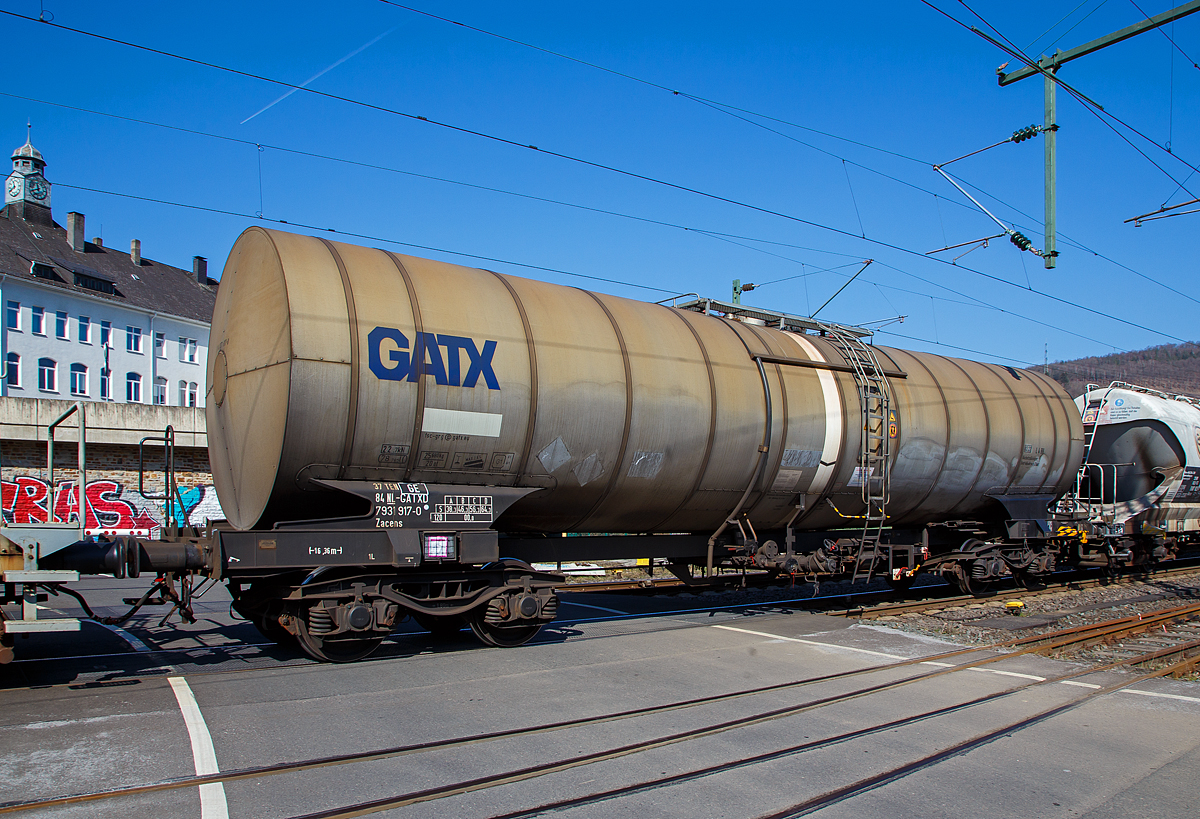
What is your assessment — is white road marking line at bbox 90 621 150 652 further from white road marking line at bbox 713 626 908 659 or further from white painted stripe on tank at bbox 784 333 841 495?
white painted stripe on tank at bbox 784 333 841 495

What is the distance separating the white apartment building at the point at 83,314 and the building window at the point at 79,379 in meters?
0.05

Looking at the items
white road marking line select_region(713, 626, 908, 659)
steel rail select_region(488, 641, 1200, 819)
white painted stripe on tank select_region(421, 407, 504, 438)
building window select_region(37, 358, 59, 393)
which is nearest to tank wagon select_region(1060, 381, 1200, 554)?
white road marking line select_region(713, 626, 908, 659)

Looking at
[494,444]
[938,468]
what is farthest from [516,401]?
[938,468]

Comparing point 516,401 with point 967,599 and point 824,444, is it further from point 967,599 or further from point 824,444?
point 967,599

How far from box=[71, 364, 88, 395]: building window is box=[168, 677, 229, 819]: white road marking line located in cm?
4180

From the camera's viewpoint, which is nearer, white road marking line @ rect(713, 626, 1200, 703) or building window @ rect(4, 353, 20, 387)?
white road marking line @ rect(713, 626, 1200, 703)

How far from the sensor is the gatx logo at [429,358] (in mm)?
7688

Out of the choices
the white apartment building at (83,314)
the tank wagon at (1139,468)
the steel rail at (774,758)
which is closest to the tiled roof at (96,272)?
the white apartment building at (83,314)

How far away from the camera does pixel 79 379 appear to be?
42.0m

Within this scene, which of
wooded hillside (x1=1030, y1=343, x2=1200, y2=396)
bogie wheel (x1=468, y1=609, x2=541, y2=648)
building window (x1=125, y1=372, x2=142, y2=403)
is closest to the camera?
bogie wheel (x1=468, y1=609, x2=541, y2=648)

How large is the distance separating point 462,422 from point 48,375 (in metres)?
41.9

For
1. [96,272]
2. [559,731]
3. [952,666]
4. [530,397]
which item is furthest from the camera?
[96,272]

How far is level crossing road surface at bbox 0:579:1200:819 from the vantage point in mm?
4840

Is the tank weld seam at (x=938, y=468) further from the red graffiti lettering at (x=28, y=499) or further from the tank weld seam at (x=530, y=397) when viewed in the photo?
the red graffiti lettering at (x=28, y=499)
